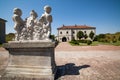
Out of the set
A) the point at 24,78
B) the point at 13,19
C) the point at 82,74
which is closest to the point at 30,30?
the point at 13,19

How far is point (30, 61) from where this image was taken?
5.38 metres

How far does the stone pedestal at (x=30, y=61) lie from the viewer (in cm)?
515

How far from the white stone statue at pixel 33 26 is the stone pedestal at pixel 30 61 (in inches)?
14.6

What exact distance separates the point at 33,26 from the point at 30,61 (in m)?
1.43

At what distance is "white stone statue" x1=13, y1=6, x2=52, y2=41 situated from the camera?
5.46 m

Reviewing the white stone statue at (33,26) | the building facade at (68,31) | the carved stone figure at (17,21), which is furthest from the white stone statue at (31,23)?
the building facade at (68,31)

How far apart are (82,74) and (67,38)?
244 feet

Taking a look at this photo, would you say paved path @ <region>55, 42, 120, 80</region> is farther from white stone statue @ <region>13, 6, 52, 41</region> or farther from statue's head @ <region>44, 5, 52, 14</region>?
statue's head @ <region>44, 5, 52, 14</region>

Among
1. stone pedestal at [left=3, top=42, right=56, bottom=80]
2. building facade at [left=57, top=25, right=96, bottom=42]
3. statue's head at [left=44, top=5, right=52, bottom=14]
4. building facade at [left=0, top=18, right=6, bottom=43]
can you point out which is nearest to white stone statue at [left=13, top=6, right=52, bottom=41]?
→ statue's head at [left=44, top=5, right=52, bottom=14]

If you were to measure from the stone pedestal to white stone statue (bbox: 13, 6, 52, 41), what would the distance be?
0.37 meters

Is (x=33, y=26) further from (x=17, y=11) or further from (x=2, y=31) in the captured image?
(x=2, y=31)

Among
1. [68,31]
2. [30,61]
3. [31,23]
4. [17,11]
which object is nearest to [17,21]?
[17,11]

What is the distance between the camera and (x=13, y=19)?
5.60 meters

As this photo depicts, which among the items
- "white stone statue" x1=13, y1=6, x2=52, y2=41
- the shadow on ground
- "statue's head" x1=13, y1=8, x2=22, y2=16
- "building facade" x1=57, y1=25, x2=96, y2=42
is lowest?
the shadow on ground
